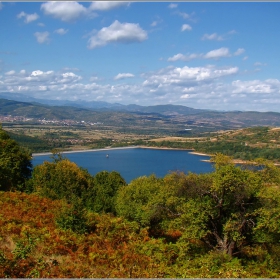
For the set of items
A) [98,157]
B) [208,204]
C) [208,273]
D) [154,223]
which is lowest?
[98,157]

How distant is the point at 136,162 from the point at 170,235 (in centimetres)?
5419

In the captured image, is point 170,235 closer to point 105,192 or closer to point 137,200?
point 137,200

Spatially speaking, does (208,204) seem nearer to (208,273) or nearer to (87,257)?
(208,273)

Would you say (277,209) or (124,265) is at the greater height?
(277,209)

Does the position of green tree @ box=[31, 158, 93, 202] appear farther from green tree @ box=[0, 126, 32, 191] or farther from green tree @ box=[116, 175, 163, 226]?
green tree @ box=[116, 175, 163, 226]

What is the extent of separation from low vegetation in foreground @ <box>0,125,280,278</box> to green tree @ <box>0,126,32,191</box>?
437 cm

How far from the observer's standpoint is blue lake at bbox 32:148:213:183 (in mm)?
55200

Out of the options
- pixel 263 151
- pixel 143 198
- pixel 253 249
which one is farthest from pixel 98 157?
pixel 253 249

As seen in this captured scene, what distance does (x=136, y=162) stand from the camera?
217 feet

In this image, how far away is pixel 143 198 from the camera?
13.8m

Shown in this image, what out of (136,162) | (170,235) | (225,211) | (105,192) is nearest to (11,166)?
(105,192)

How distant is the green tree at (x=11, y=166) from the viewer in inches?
655

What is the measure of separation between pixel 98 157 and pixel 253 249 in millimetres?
64737

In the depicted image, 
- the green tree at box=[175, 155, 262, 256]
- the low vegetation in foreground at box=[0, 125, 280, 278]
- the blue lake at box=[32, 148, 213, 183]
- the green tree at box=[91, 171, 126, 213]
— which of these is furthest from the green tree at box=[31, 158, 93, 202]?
the blue lake at box=[32, 148, 213, 183]
